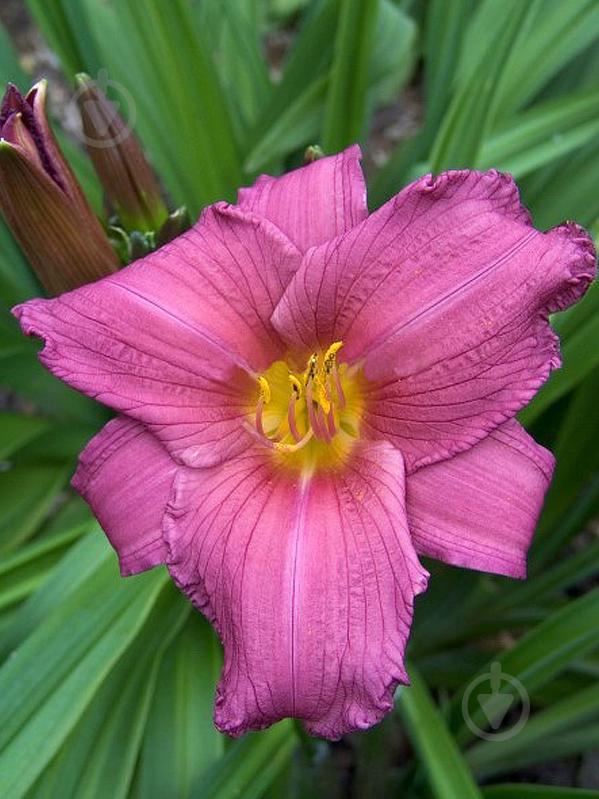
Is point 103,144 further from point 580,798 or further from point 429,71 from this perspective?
point 580,798

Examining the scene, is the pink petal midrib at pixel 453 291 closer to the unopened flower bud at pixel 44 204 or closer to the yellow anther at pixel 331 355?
the yellow anther at pixel 331 355

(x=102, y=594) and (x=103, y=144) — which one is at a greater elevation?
(x=103, y=144)

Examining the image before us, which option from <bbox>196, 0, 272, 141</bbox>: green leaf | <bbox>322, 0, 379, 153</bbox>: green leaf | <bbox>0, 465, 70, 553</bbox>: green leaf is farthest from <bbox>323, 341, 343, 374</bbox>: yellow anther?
<bbox>0, 465, 70, 553</bbox>: green leaf

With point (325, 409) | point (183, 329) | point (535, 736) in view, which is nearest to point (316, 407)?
point (325, 409)

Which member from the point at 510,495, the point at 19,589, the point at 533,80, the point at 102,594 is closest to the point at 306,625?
the point at 510,495

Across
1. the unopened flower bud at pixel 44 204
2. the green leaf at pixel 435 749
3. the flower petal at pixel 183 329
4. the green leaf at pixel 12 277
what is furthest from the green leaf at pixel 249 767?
the green leaf at pixel 12 277
